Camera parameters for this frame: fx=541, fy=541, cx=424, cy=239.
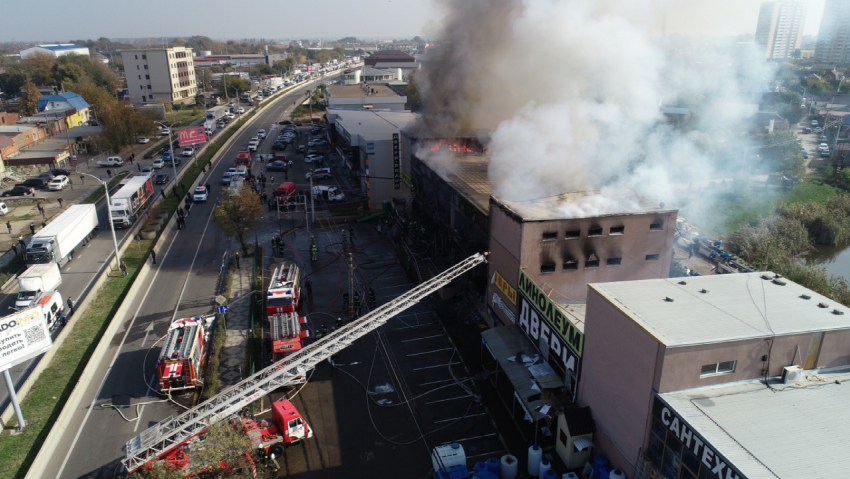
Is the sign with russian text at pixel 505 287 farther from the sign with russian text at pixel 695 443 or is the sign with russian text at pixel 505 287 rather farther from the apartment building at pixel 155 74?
the apartment building at pixel 155 74

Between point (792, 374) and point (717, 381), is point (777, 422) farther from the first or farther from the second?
point (792, 374)

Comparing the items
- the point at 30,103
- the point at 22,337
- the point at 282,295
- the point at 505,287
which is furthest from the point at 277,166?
the point at 30,103

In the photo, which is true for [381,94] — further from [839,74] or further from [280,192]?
[839,74]

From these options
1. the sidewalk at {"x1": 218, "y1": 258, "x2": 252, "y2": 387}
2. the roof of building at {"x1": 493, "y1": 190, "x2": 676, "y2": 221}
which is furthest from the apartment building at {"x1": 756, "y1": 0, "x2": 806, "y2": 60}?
the sidewalk at {"x1": 218, "y1": 258, "x2": 252, "y2": 387}

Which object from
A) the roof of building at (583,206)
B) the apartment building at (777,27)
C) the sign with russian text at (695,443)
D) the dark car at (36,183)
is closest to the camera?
the sign with russian text at (695,443)

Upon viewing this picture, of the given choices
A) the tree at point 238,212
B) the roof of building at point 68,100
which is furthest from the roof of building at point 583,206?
the roof of building at point 68,100

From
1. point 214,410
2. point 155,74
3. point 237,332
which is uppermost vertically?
point 155,74

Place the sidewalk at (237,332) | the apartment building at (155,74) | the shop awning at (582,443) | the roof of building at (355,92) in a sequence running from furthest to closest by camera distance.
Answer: the apartment building at (155,74)
the roof of building at (355,92)
the sidewalk at (237,332)
the shop awning at (582,443)
